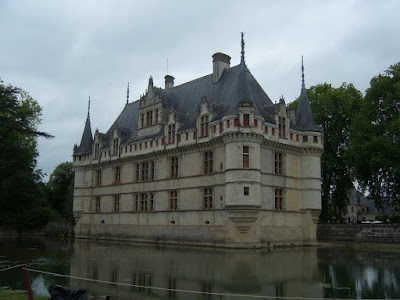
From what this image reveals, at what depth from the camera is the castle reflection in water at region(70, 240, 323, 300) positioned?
38.0ft

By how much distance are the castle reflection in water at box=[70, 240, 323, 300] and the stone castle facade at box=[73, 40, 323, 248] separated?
23.8ft

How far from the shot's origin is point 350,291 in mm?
12016

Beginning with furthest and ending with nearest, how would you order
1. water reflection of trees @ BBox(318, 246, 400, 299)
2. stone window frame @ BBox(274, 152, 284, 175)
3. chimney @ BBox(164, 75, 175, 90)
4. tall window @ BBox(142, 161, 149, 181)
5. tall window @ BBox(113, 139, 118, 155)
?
chimney @ BBox(164, 75, 175, 90)
tall window @ BBox(113, 139, 118, 155)
tall window @ BBox(142, 161, 149, 181)
stone window frame @ BBox(274, 152, 284, 175)
water reflection of trees @ BBox(318, 246, 400, 299)

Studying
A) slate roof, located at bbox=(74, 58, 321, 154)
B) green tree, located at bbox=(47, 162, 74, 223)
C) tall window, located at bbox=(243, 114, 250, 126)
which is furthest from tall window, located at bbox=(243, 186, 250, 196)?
green tree, located at bbox=(47, 162, 74, 223)

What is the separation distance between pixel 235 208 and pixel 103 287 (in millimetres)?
15275

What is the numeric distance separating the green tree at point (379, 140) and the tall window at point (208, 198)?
41.3ft

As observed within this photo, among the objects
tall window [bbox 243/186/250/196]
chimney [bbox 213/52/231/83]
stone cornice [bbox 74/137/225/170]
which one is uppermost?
chimney [bbox 213/52/231/83]

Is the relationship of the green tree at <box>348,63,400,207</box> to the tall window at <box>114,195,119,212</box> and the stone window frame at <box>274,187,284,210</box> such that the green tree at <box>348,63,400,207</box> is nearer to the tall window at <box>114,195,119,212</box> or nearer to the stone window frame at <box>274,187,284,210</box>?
the stone window frame at <box>274,187,284,210</box>

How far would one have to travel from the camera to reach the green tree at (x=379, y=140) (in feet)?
107

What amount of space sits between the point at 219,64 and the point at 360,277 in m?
22.4

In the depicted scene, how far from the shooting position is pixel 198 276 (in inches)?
569

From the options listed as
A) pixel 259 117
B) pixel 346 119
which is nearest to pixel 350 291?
pixel 259 117

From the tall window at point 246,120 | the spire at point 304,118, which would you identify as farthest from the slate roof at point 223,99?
the tall window at point 246,120

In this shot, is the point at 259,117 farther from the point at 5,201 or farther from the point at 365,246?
the point at 5,201
